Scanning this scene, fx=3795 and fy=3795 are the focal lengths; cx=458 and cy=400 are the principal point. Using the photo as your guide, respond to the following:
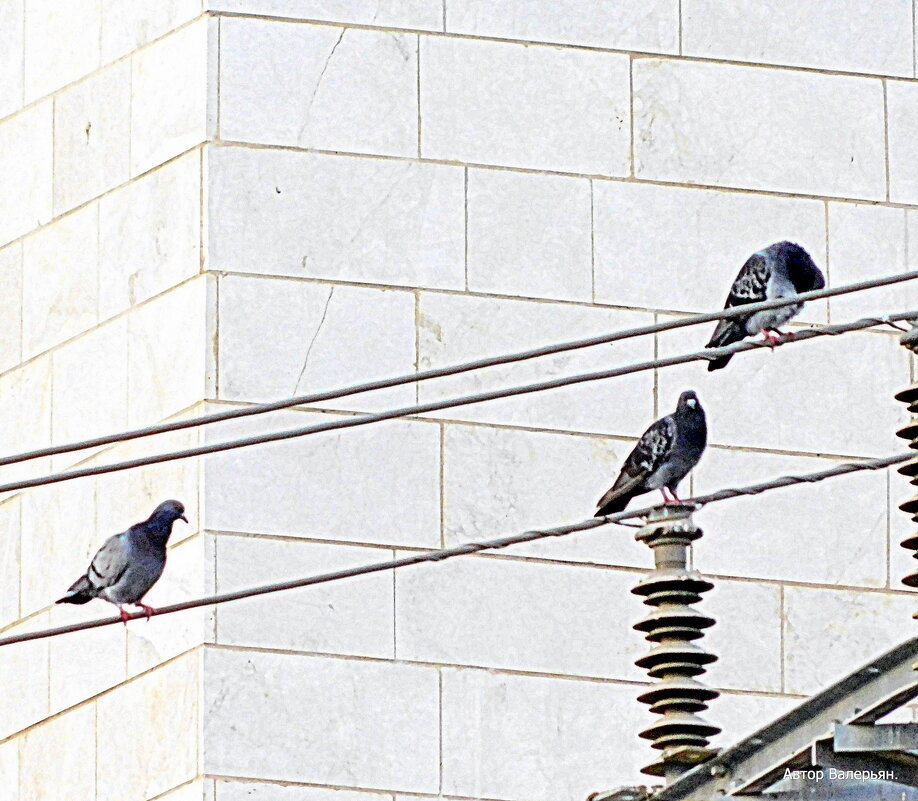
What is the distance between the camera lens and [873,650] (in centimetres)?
1977

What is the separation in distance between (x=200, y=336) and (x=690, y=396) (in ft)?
8.17

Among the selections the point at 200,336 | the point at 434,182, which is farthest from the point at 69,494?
the point at 434,182

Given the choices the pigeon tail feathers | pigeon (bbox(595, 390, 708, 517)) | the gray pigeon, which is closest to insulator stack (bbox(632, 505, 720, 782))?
pigeon (bbox(595, 390, 708, 517))

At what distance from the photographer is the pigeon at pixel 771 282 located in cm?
1902

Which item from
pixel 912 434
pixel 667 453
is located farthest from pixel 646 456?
pixel 912 434

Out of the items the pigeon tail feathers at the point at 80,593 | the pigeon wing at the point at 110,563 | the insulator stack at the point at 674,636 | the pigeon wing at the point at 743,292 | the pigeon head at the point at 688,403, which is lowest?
the insulator stack at the point at 674,636

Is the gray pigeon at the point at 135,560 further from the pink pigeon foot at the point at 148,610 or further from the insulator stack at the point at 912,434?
the insulator stack at the point at 912,434

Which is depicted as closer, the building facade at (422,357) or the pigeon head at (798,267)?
the building facade at (422,357)

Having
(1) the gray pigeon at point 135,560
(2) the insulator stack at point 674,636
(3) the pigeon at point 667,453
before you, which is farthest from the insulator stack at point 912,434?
(1) the gray pigeon at point 135,560

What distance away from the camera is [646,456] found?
59.1 feet

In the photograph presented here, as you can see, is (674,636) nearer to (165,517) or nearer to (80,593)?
(165,517)

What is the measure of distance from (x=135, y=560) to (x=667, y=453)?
258 cm

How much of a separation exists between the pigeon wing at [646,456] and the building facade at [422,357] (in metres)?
1.09

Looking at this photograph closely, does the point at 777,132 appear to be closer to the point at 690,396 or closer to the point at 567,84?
the point at 567,84
